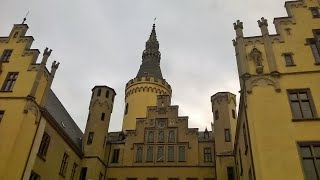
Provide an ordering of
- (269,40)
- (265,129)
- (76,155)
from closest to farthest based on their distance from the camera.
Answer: (265,129) → (269,40) → (76,155)

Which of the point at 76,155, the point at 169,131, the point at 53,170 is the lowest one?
the point at 53,170

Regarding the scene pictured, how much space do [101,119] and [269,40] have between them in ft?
70.6

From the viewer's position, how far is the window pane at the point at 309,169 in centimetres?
1720

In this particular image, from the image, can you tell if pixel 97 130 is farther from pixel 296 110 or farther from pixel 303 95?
pixel 303 95

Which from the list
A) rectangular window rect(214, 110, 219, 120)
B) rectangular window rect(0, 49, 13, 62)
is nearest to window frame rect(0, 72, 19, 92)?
rectangular window rect(0, 49, 13, 62)

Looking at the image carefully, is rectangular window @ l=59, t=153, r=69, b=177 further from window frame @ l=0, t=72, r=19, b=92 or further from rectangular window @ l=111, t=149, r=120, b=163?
window frame @ l=0, t=72, r=19, b=92

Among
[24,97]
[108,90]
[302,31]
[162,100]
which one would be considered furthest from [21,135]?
[302,31]

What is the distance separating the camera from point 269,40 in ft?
77.9

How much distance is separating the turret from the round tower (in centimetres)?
1259

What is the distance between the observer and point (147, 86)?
48.1m

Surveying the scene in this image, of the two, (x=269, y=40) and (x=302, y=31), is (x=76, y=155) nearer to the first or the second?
(x=269, y=40)

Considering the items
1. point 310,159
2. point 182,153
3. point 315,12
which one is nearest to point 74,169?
point 182,153

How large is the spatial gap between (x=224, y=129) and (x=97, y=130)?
14.3 meters

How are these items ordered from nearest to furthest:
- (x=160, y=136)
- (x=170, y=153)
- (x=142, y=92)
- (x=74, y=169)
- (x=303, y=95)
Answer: (x=303, y=95) < (x=74, y=169) < (x=170, y=153) < (x=160, y=136) < (x=142, y=92)
